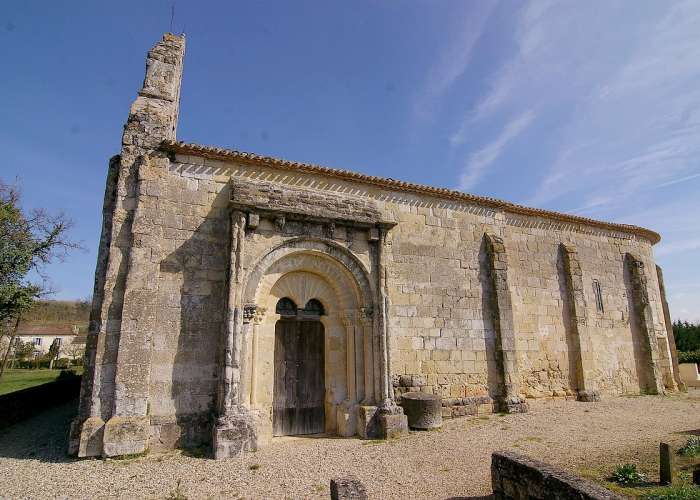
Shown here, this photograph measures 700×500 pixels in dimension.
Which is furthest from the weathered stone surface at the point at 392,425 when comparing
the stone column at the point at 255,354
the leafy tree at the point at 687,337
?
the leafy tree at the point at 687,337

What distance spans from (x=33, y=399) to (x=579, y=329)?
15650mm

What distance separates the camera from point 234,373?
24.1ft

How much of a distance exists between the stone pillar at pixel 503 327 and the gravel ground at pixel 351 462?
85 centimetres

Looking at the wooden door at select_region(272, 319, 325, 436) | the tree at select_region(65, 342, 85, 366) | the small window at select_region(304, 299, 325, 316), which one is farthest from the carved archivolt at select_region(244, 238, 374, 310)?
the tree at select_region(65, 342, 85, 366)

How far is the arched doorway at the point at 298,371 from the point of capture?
846 cm

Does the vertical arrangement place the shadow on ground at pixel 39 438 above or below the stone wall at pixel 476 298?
below

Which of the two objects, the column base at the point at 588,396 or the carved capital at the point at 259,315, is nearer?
the carved capital at the point at 259,315

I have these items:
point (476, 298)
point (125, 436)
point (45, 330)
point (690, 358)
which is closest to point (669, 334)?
point (476, 298)

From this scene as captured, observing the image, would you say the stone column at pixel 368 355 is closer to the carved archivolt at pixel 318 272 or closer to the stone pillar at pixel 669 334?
the carved archivolt at pixel 318 272

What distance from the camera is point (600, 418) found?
9.59 meters

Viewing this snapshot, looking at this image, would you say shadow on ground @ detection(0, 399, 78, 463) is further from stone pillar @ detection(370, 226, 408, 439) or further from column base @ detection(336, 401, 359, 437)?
stone pillar @ detection(370, 226, 408, 439)

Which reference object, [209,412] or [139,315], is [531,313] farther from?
[139,315]

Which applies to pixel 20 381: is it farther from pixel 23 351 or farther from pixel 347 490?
pixel 347 490

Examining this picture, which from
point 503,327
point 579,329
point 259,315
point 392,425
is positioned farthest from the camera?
point 579,329
